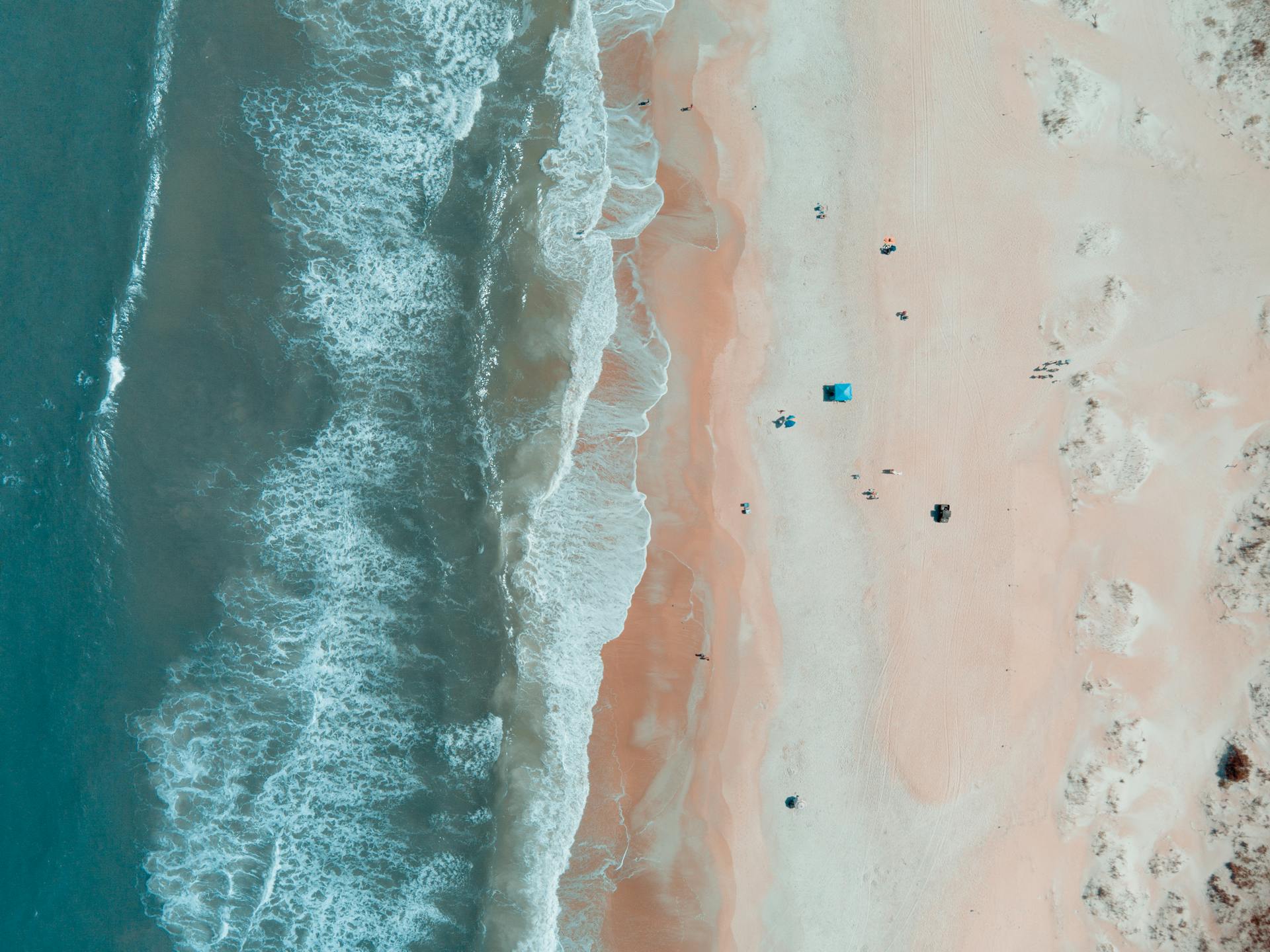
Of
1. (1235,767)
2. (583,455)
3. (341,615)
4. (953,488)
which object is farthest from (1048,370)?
(341,615)

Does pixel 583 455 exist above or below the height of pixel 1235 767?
above

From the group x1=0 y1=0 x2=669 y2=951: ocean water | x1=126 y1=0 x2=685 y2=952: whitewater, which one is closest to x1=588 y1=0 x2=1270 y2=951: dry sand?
x1=126 y1=0 x2=685 y2=952: whitewater

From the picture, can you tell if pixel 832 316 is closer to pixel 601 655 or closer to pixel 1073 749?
pixel 601 655

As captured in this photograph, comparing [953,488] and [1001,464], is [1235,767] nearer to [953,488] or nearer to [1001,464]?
[1001,464]

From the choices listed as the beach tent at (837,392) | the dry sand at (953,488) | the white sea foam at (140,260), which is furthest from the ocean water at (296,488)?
the beach tent at (837,392)

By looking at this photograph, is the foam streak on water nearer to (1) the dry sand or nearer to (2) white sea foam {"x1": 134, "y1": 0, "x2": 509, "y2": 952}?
(1) the dry sand

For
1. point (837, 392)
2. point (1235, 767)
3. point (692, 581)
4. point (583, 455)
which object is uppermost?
point (837, 392)
